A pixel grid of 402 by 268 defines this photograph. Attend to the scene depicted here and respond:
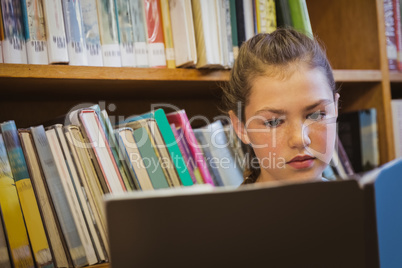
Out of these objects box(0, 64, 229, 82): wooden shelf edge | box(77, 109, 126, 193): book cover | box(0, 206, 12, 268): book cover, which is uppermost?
box(0, 64, 229, 82): wooden shelf edge

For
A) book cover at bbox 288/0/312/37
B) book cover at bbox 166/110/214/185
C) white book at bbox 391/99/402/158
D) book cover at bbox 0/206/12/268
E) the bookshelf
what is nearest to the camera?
book cover at bbox 0/206/12/268

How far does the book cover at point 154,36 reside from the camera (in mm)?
871

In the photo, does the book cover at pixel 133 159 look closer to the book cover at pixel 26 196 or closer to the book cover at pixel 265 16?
the book cover at pixel 26 196

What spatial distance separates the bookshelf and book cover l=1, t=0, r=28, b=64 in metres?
0.03

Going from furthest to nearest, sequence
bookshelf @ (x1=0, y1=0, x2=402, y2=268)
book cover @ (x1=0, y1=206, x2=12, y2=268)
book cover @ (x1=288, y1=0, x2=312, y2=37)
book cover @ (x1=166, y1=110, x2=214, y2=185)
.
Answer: book cover @ (x1=288, y1=0, x2=312, y2=37) < book cover @ (x1=166, y1=110, x2=214, y2=185) < bookshelf @ (x1=0, y1=0, x2=402, y2=268) < book cover @ (x1=0, y1=206, x2=12, y2=268)

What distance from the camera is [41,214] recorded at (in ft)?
2.40

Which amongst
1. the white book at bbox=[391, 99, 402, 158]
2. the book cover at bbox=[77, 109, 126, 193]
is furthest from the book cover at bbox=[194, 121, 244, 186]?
the white book at bbox=[391, 99, 402, 158]

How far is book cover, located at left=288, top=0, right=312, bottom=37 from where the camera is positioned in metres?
1.00

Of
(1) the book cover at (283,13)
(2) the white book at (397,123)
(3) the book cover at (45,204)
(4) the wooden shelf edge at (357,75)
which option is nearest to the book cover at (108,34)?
(3) the book cover at (45,204)

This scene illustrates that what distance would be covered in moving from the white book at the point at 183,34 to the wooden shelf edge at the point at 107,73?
3cm

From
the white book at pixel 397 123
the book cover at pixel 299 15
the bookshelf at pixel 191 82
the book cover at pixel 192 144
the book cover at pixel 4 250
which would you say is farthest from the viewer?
the white book at pixel 397 123

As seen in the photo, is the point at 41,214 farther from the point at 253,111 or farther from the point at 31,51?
the point at 253,111

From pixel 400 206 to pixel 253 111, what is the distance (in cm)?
38

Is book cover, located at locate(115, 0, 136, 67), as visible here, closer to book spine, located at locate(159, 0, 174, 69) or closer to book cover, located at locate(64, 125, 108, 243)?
book spine, located at locate(159, 0, 174, 69)
